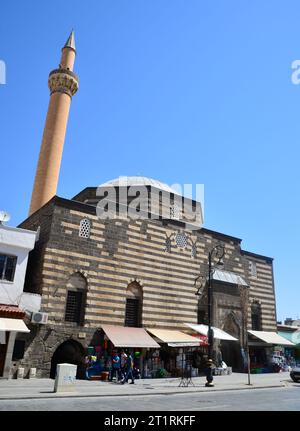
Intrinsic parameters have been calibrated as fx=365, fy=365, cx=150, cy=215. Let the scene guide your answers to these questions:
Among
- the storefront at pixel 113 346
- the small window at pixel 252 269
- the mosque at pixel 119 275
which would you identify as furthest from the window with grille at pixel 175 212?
the storefront at pixel 113 346

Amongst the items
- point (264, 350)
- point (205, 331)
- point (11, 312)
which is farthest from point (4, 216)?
point (264, 350)

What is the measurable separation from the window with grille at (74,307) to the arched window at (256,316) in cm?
1466

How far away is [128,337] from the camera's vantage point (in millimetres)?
18234

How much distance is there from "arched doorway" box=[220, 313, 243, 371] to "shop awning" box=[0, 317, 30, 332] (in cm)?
1396

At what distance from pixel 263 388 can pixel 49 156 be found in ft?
66.6

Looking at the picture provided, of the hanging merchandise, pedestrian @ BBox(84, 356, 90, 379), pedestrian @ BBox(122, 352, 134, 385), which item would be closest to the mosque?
the hanging merchandise

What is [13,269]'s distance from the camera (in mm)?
16312

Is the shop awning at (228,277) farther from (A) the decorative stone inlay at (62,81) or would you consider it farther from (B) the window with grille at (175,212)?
(A) the decorative stone inlay at (62,81)

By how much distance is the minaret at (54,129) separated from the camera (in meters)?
26.1

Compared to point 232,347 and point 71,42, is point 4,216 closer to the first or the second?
point 232,347

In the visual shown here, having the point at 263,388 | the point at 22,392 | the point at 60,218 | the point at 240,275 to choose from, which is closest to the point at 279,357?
the point at 240,275

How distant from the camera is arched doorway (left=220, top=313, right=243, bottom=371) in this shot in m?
24.5

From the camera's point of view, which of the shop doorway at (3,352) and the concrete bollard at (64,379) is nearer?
the concrete bollard at (64,379)
